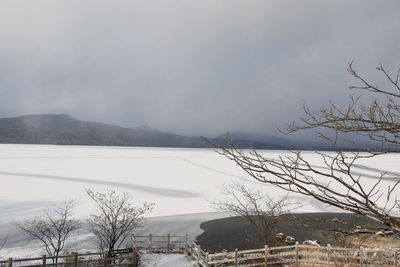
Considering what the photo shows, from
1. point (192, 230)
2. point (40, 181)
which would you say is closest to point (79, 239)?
point (192, 230)

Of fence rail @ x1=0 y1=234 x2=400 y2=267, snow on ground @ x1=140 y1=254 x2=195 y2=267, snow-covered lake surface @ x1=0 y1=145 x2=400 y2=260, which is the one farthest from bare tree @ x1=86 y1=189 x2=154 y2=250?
snow-covered lake surface @ x1=0 y1=145 x2=400 y2=260

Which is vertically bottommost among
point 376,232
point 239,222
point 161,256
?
point 239,222

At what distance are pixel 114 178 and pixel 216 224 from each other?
3057 cm

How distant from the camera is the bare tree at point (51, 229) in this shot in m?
24.1

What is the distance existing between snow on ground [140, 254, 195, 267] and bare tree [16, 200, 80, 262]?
730 centimetres

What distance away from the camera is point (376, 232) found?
2.45 metres

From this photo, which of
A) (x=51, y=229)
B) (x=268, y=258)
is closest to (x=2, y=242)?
(x=51, y=229)

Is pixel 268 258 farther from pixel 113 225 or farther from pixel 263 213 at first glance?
pixel 113 225

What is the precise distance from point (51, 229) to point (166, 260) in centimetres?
1662

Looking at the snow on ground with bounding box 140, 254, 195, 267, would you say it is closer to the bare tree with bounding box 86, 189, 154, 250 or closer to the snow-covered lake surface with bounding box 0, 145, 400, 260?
the bare tree with bounding box 86, 189, 154, 250

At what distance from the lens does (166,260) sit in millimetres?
20109

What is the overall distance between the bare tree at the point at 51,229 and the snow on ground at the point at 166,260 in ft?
24.0

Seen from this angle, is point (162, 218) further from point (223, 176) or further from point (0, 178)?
point (0, 178)

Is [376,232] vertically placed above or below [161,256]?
above
